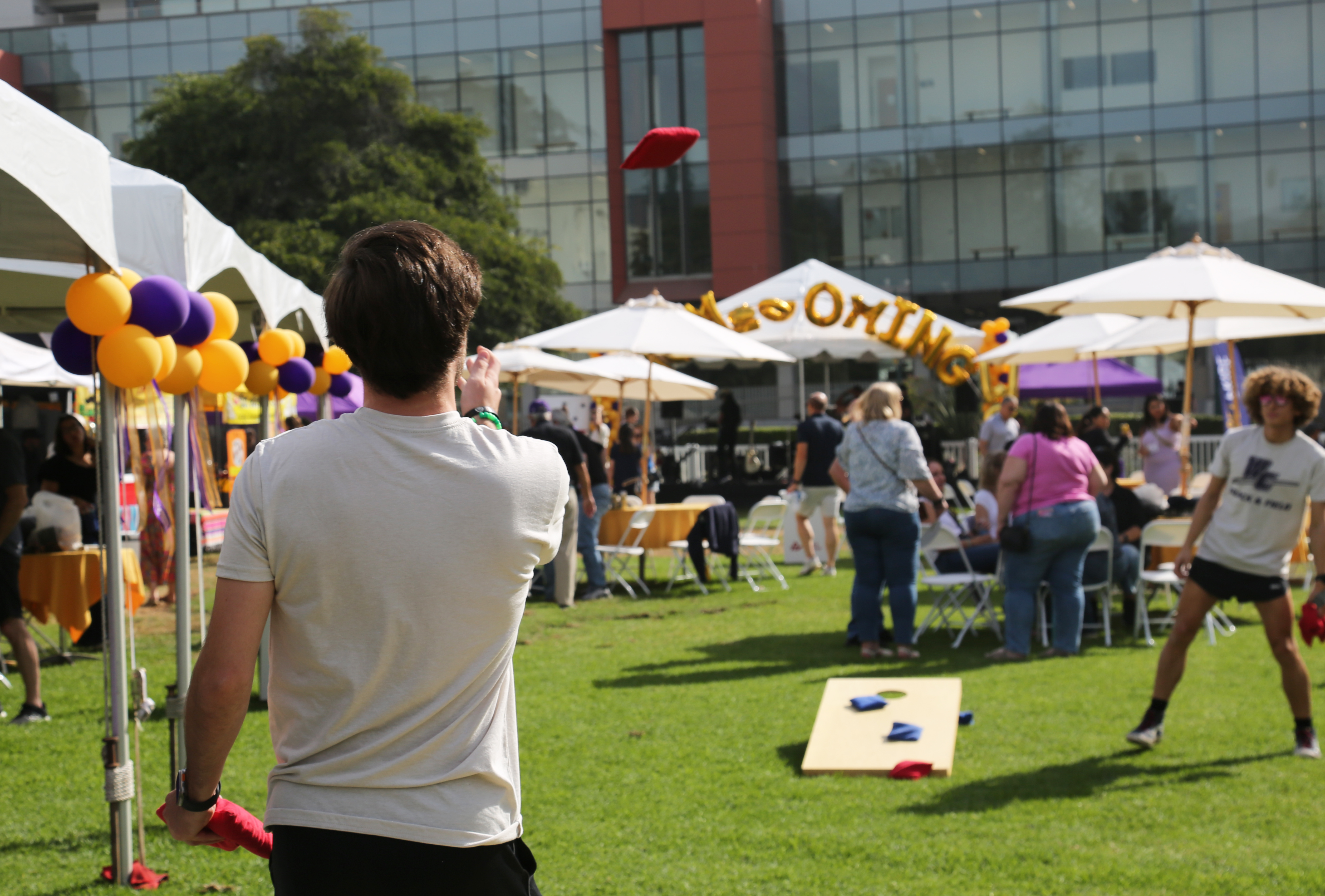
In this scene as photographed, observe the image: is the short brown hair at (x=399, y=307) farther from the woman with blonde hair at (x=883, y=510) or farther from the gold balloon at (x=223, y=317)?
the woman with blonde hair at (x=883, y=510)

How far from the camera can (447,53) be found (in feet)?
129

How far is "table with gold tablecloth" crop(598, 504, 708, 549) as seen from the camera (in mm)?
12656

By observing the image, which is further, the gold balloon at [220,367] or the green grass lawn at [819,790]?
the gold balloon at [220,367]

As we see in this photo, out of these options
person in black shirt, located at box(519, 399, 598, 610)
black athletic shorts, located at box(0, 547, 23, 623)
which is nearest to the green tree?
person in black shirt, located at box(519, 399, 598, 610)

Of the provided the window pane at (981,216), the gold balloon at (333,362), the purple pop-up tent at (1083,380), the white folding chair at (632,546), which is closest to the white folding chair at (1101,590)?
the white folding chair at (632,546)

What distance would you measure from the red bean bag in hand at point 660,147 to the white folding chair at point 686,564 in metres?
9.32

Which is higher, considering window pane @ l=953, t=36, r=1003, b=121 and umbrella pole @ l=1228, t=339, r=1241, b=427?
window pane @ l=953, t=36, r=1003, b=121

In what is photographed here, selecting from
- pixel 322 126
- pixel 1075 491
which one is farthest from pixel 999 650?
pixel 322 126

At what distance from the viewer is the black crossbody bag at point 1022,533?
26.5 ft

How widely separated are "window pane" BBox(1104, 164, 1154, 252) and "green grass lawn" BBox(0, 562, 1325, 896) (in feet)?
96.0

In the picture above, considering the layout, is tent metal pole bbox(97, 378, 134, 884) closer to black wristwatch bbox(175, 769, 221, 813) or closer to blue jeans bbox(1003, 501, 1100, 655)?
black wristwatch bbox(175, 769, 221, 813)

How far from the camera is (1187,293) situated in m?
9.18

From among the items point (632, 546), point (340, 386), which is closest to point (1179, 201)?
point (632, 546)

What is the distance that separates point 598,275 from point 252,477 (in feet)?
127
